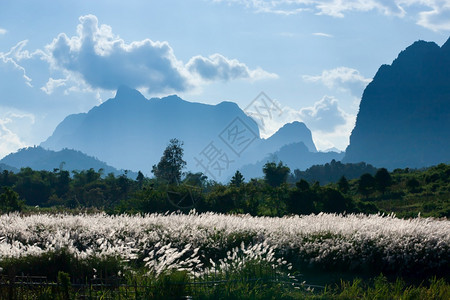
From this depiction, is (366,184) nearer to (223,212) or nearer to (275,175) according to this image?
(275,175)

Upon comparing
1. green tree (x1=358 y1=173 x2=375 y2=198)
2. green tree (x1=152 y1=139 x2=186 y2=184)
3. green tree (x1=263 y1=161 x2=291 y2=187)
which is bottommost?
green tree (x1=358 y1=173 x2=375 y2=198)

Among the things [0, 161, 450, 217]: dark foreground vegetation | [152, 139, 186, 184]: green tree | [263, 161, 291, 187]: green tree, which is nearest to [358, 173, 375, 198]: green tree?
[0, 161, 450, 217]: dark foreground vegetation

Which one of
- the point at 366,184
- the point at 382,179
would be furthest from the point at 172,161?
the point at 382,179

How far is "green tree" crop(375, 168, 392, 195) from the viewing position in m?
39.8

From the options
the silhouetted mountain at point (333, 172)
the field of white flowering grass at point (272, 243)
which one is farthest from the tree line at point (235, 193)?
the silhouetted mountain at point (333, 172)

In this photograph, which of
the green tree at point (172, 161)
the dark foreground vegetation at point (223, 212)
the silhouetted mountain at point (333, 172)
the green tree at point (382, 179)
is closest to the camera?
the dark foreground vegetation at point (223, 212)

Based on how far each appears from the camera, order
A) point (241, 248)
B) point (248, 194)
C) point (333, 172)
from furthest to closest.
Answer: point (333, 172)
point (248, 194)
point (241, 248)

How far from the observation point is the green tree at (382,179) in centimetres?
3984

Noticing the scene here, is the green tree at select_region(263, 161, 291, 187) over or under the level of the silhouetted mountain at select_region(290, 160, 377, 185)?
under

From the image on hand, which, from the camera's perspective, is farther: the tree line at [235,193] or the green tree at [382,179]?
the green tree at [382,179]

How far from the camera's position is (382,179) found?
40219 mm

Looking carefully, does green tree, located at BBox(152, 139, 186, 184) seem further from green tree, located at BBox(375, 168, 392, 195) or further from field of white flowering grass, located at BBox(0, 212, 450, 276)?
field of white flowering grass, located at BBox(0, 212, 450, 276)

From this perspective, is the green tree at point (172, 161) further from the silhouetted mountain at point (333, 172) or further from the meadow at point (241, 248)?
the silhouetted mountain at point (333, 172)

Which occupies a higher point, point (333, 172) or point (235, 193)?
point (333, 172)
